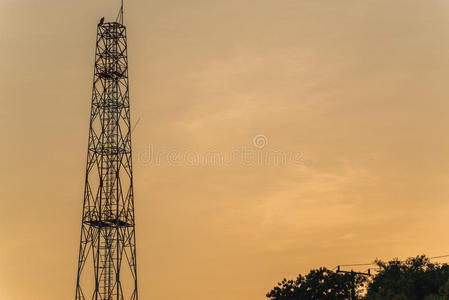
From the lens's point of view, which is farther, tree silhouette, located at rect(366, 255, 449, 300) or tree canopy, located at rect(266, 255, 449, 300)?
tree canopy, located at rect(266, 255, 449, 300)

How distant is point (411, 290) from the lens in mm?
69250

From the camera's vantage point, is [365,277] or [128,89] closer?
[128,89]

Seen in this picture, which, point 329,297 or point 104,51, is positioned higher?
point 104,51

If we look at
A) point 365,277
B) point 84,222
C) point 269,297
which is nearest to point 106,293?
point 84,222

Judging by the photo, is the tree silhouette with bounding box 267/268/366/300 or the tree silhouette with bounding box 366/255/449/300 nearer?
the tree silhouette with bounding box 366/255/449/300

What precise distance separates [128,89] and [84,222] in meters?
15.9

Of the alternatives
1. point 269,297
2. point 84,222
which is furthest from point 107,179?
point 269,297

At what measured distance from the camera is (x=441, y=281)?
72.4m

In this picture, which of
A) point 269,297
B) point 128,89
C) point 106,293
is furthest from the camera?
point 269,297

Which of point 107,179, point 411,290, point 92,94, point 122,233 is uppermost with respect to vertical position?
point 92,94

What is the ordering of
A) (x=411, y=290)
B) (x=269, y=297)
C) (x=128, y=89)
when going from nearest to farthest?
(x=411, y=290), (x=128, y=89), (x=269, y=297)

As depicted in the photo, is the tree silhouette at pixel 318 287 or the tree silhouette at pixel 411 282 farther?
the tree silhouette at pixel 318 287

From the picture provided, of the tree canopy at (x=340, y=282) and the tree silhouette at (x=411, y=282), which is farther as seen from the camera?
the tree canopy at (x=340, y=282)

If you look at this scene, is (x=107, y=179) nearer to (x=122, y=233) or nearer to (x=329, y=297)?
(x=122, y=233)
